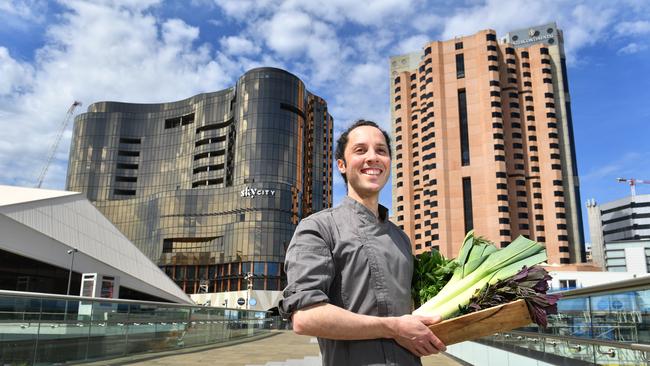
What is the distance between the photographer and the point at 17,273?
4719cm

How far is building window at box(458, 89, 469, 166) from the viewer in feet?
314

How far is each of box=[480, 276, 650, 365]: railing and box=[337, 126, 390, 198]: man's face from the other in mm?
3623

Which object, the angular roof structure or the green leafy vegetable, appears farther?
the angular roof structure

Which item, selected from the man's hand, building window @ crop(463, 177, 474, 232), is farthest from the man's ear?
building window @ crop(463, 177, 474, 232)

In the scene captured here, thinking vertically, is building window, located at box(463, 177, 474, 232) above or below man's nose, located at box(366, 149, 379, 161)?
above

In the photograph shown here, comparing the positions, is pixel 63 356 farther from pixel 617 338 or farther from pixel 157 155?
pixel 157 155

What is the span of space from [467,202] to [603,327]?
299 feet

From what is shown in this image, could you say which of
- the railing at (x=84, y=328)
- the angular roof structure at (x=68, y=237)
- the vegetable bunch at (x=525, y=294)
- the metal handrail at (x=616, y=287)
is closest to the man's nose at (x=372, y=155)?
the vegetable bunch at (x=525, y=294)

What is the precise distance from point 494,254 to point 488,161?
94.6 metres

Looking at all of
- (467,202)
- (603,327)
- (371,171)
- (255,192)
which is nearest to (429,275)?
(371,171)

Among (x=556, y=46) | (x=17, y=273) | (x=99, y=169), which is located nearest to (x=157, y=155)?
(x=99, y=169)

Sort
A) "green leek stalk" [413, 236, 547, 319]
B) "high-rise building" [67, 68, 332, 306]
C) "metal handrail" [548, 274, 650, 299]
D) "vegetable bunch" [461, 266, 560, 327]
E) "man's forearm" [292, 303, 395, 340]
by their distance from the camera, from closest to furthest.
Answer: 1. "man's forearm" [292, 303, 395, 340]
2. "vegetable bunch" [461, 266, 560, 327]
3. "green leek stalk" [413, 236, 547, 319]
4. "metal handrail" [548, 274, 650, 299]
5. "high-rise building" [67, 68, 332, 306]

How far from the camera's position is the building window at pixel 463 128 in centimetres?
9575

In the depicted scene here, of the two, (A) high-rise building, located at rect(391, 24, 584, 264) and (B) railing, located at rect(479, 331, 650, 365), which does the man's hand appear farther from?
(A) high-rise building, located at rect(391, 24, 584, 264)
